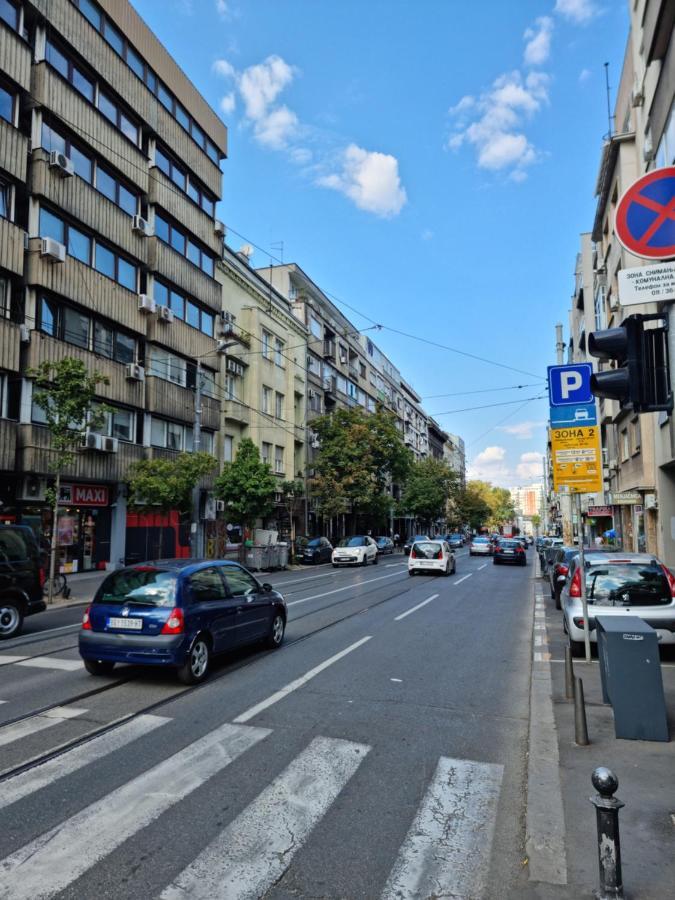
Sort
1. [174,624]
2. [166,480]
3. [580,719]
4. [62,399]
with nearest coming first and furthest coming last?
[580,719] → [174,624] → [62,399] → [166,480]

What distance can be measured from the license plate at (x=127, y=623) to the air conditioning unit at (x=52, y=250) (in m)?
16.8

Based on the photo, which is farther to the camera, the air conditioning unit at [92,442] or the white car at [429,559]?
the white car at [429,559]

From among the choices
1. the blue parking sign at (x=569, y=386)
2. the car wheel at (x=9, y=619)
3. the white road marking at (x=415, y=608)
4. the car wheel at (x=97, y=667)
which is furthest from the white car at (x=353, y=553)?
the blue parking sign at (x=569, y=386)

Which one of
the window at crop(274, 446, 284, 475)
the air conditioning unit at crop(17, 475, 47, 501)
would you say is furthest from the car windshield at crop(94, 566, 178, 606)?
the window at crop(274, 446, 284, 475)

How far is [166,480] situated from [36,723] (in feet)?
52.0

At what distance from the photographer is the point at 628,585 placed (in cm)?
892

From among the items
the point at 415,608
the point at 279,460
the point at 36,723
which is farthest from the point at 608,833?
the point at 279,460

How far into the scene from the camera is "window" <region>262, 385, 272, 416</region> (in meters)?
37.8

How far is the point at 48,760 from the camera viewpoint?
5086 mm

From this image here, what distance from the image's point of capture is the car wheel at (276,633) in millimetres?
9585

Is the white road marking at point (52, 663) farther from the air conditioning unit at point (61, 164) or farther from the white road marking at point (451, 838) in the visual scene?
the air conditioning unit at point (61, 164)

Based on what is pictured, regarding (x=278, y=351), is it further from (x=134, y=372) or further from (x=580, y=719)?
(x=580, y=719)

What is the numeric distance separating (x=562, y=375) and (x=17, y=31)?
71.9 feet

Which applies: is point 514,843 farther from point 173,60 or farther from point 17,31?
point 173,60
